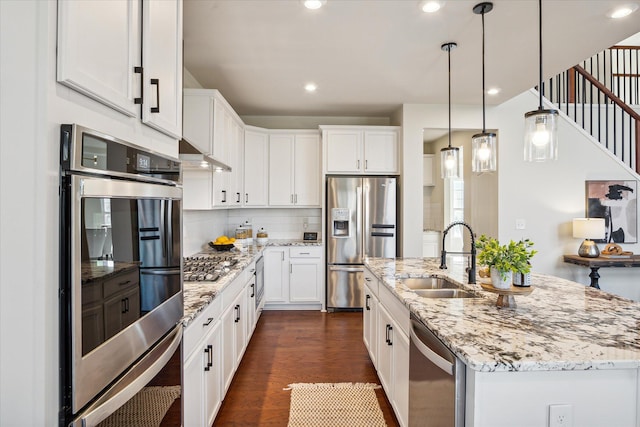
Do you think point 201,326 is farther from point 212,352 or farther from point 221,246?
point 221,246

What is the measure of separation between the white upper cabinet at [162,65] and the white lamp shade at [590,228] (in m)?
4.74

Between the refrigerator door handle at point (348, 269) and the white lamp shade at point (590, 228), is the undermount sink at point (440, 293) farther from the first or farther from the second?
the white lamp shade at point (590, 228)

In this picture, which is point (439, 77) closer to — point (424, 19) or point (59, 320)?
point (424, 19)

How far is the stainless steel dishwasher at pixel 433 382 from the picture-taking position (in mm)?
1230

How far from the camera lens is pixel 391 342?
2.24 meters

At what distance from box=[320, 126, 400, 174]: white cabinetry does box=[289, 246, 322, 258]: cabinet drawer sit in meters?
1.07

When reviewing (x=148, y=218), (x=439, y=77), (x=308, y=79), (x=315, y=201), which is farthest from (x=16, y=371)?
(x=315, y=201)

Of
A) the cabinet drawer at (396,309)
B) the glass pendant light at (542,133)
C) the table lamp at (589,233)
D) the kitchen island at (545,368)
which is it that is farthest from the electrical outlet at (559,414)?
the table lamp at (589,233)

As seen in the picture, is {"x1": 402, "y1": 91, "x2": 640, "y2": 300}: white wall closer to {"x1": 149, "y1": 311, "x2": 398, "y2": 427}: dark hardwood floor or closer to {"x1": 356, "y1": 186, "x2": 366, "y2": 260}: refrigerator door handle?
{"x1": 356, "y1": 186, "x2": 366, "y2": 260}: refrigerator door handle

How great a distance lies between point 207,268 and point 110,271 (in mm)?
1762

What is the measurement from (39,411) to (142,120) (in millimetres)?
885

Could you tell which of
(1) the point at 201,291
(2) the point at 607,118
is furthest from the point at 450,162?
(2) the point at 607,118

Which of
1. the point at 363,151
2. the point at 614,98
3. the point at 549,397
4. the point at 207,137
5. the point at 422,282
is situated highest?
the point at 614,98

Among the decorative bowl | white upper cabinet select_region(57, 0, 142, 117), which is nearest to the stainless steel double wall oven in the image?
white upper cabinet select_region(57, 0, 142, 117)
